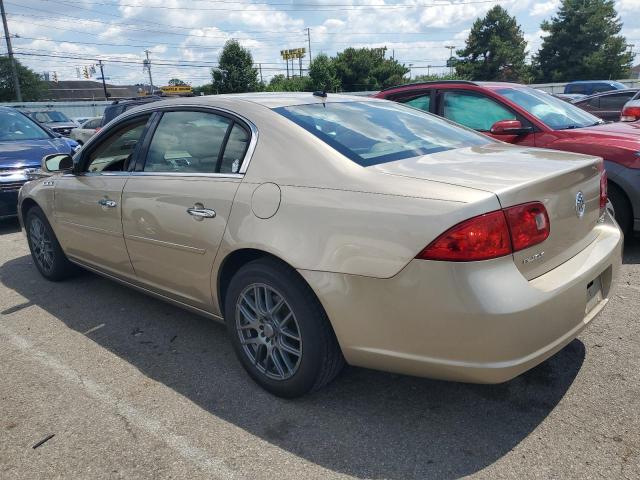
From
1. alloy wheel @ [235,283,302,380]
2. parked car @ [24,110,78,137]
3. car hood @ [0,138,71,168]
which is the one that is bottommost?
parked car @ [24,110,78,137]

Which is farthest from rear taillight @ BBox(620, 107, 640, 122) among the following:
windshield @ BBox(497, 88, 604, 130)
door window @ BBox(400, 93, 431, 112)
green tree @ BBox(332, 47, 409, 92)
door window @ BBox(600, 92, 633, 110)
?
green tree @ BBox(332, 47, 409, 92)

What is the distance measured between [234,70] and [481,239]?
→ 45.7m

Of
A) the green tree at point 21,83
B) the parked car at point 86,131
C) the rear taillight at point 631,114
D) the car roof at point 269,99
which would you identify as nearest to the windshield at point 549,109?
the rear taillight at point 631,114

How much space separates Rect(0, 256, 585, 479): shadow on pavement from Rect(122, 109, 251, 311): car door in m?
0.41

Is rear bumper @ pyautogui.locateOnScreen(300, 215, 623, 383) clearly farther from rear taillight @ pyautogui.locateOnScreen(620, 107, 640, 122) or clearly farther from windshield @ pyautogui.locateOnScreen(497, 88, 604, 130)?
rear taillight @ pyautogui.locateOnScreen(620, 107, 640, 122)

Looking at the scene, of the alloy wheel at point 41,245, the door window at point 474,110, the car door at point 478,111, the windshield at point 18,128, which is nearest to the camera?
the alloy wheel at point 41,245

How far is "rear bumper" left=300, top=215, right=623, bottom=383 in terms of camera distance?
2102 millimetres

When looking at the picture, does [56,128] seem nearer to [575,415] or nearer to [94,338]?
[94,338]

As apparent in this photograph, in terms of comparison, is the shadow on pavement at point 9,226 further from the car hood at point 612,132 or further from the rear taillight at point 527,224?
the rear taillight at point 527,224

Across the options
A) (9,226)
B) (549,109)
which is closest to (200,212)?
(549,109)

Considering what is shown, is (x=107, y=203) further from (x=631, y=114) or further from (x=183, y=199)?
(x=631, y=114)

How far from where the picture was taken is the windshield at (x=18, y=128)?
822cm

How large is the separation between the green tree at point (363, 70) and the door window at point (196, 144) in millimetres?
53769

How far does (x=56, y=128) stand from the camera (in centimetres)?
2066
